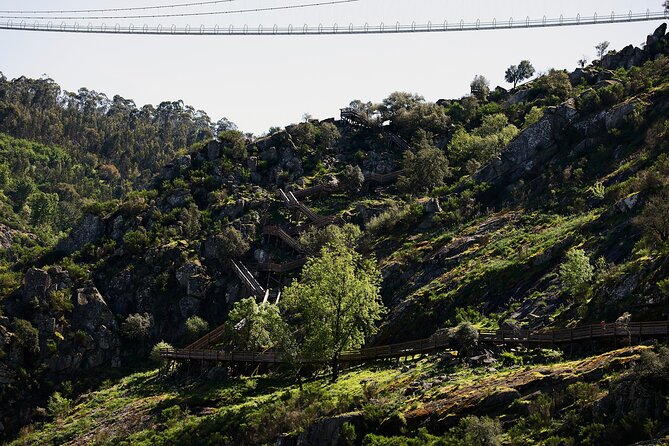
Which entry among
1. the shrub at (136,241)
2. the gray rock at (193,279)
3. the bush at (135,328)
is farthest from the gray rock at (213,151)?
the bush at (135,328)

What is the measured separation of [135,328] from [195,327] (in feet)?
20.8

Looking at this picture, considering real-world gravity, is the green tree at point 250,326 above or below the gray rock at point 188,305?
below

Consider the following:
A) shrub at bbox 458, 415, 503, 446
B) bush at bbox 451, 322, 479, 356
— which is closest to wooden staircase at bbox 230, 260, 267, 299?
bush at bbox 451, 322, 479, 356

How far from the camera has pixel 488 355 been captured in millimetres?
40938

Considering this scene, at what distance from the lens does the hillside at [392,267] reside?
3478 cm

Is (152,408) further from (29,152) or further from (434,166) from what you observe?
(29,152)

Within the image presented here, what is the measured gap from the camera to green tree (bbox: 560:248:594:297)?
4409cm

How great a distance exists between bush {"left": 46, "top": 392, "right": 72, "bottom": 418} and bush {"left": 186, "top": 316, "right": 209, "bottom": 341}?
41.8 feet

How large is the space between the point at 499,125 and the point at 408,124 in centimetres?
1378

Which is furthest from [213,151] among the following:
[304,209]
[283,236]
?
[283,236]

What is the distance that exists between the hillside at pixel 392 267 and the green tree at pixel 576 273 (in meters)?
0.13

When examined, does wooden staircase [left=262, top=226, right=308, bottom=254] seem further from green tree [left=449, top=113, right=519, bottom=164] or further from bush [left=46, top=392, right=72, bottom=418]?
bush [left=46, top=392, right=72, bottom=418]

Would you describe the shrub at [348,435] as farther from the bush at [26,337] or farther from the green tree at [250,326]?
the bush at [26,337]

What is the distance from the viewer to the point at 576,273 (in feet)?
145
